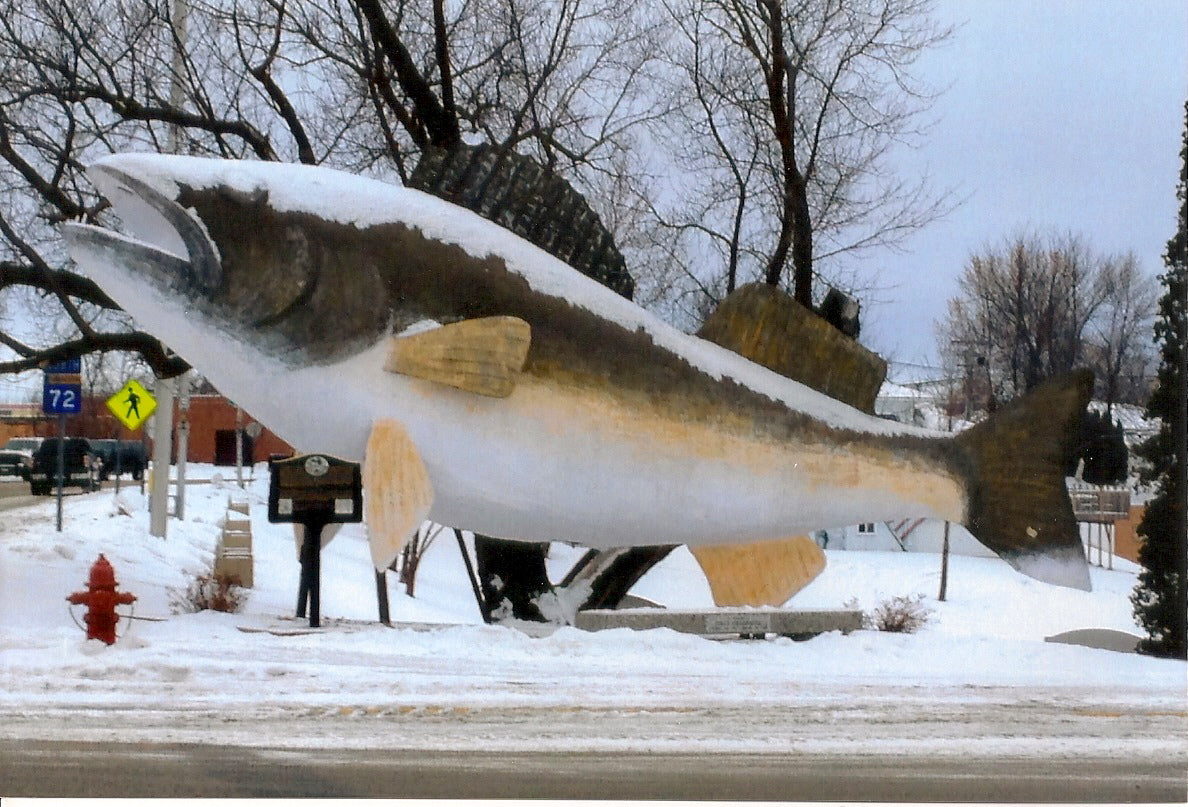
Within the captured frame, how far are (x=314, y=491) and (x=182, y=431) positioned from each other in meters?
0.67

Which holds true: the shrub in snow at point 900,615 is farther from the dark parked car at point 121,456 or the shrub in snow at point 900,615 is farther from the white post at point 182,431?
the dark parked car at point 121,456

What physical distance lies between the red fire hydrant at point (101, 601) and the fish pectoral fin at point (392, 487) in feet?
3.64

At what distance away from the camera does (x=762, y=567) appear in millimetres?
3012

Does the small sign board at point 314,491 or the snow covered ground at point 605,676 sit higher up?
the small sign board at point 314,491

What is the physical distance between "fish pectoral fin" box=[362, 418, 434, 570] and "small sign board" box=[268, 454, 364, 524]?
0.57 meters

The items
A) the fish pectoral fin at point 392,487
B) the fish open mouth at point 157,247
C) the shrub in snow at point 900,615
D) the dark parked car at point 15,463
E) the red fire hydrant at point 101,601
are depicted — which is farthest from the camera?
the dark parked car at point 15,463

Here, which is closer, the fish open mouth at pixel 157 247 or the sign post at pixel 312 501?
the fish open mouth at pixel 157 247

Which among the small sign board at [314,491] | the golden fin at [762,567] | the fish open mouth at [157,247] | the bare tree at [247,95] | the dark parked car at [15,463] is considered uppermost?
the bare tree at [247,95]

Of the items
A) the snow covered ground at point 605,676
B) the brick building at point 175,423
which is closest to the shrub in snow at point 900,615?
the snow covered ground at point 605,676

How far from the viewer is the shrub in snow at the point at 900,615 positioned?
331 centimetres

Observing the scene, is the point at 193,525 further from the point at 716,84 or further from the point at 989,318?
the point at 989,318

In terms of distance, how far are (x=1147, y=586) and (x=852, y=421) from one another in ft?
3.91

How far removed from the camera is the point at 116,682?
9.91ft

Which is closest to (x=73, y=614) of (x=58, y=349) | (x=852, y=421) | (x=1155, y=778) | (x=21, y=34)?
(x=58, y=349)
